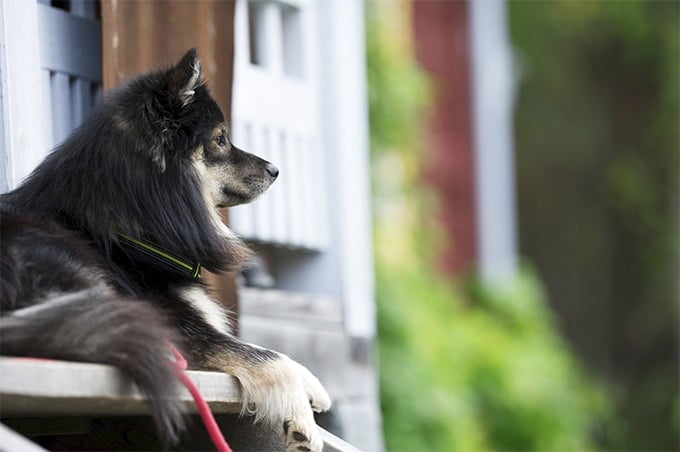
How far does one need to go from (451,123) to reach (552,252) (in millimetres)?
3075

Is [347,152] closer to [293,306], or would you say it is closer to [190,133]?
[293,306]

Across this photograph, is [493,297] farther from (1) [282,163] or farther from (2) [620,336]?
(1) [282,163]

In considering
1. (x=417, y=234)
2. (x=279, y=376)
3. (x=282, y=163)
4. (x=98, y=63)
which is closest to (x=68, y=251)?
(x=279, y=376)

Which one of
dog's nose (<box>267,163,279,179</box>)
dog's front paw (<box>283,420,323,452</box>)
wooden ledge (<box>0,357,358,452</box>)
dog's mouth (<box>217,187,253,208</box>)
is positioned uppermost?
dog's nose (<box>267,163,279,179</box>)

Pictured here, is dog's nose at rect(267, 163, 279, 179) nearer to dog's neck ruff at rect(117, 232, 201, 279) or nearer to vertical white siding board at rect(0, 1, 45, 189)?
dog's neck ruff at rect(117, 232, 201, 279)

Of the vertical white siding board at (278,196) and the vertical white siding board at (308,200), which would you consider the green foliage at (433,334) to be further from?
the vertical white siding board at (278,196)

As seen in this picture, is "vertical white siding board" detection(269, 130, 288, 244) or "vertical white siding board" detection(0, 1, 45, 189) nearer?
"vertical white siding board" detection(0, 1, 45, 189)

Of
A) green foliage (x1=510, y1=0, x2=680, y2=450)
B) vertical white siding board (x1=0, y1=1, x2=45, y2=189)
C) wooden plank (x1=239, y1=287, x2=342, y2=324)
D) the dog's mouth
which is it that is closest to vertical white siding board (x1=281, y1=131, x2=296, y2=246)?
wooden plank (x1=239, y1=287, x2=342, y2=324)

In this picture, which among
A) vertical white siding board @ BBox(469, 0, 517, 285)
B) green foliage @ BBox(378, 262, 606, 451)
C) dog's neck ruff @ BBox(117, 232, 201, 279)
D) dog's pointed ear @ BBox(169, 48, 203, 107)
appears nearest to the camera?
dog's neck ruff @ BBox(117, 232, 201, 279)

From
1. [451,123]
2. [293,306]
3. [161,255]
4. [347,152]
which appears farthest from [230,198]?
[451,123]

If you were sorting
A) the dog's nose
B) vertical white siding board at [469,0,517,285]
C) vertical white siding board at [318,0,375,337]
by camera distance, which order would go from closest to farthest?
the dog's nose
vertical white siding board at [318,0,375,337]
vertical white siding board at [469,0,517,285]

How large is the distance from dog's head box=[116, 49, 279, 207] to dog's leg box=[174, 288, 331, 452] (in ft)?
1.53

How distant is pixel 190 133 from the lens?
3.01 m

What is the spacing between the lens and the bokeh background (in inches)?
338
